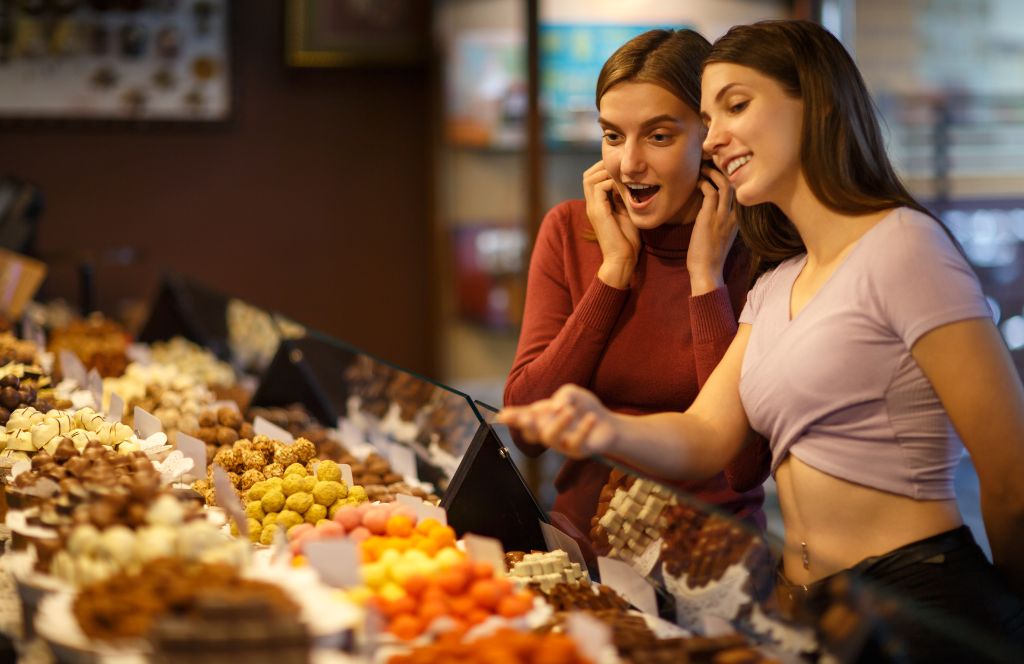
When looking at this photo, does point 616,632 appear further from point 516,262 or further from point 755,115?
point 516,262

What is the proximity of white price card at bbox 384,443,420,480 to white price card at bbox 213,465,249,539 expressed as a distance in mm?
660

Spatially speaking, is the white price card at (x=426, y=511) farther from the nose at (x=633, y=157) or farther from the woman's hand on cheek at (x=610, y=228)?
the nose at (x=633, y=157)

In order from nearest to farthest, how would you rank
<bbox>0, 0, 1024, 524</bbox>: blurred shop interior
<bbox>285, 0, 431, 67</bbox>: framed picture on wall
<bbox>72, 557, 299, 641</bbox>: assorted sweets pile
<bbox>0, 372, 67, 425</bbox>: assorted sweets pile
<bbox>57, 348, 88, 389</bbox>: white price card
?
<bbox>72, 557, 299, 641</bbox>: assorted sweets pile → <bbox>0, 372, 67, 425</bbox>: assorted sweets pile → <bbox>57, 348, 88, 389</bbox>: white price card → <bbox>0, 0, 1024, 524</bbox>: blurred shop interior → <bbox>285, 0, 431, 67</bbox>: framed picture on wall

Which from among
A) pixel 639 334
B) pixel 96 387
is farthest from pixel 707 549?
pixel 96 387

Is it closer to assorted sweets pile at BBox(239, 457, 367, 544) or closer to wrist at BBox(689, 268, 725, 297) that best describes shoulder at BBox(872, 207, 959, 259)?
wrist at BBox(689, 268, 725, 297)

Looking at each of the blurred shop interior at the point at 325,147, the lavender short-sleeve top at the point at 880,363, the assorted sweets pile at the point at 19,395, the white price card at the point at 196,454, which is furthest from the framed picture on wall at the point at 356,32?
the lavender short-sleeve top at the point at 880,363

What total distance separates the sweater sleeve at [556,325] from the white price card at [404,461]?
1.17 ft

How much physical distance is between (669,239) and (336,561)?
987 millimetres

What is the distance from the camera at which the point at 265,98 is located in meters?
6.52

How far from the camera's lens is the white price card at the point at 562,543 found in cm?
184

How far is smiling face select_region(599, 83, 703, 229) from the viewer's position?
6.75 ft

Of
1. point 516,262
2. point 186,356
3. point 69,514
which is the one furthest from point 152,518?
point 516,262

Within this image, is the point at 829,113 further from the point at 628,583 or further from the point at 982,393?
the point at 628,583

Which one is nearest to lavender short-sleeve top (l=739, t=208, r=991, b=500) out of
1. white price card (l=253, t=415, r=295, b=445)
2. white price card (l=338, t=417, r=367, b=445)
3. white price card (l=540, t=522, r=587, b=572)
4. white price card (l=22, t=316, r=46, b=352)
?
white price card (l=540, t=522, r=587, b=572)
